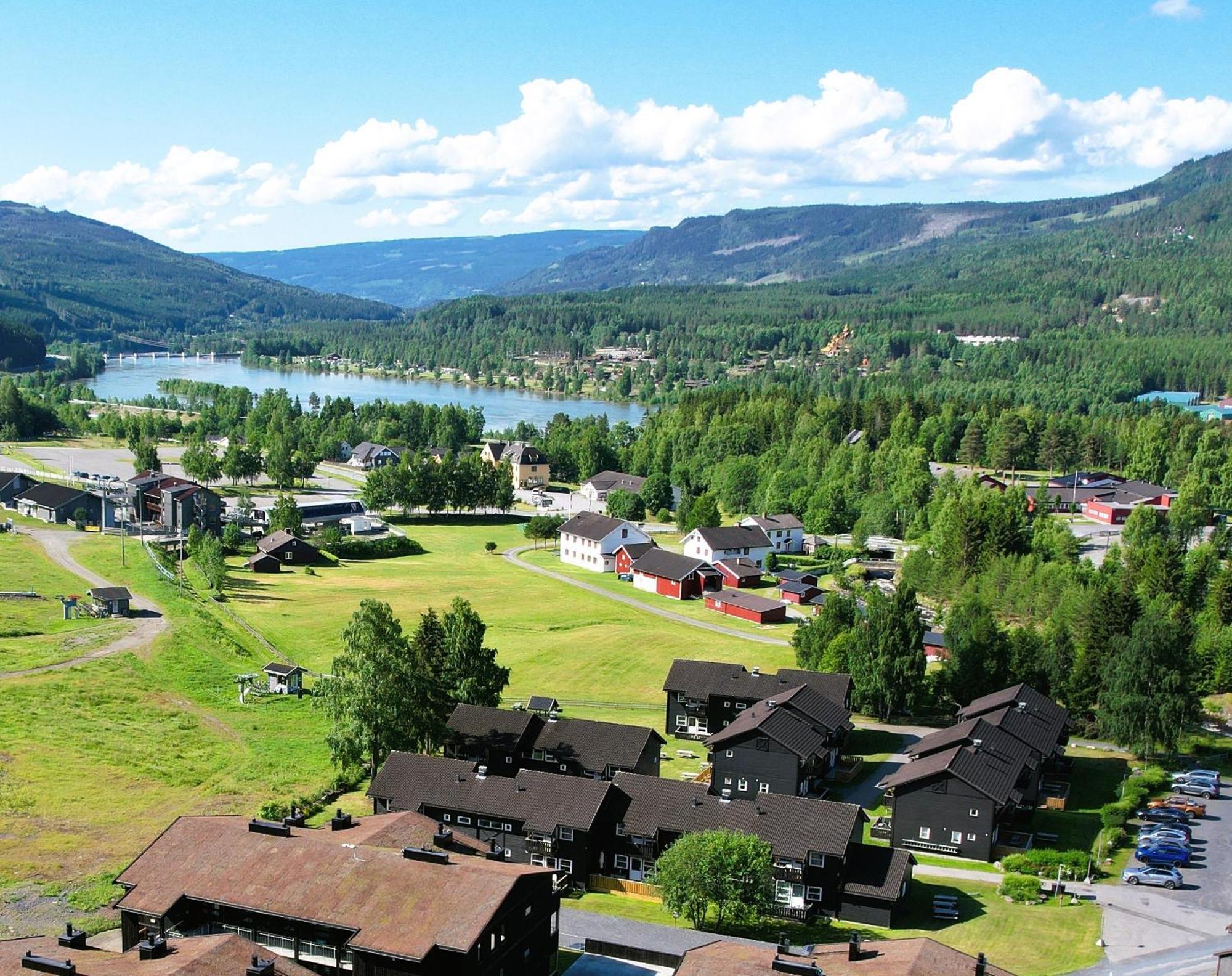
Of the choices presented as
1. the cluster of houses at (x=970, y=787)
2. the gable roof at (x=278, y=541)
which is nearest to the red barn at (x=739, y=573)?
the gable roof at (x=278, y=541)

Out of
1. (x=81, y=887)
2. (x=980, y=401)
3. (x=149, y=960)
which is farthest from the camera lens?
(x=980, y=401)

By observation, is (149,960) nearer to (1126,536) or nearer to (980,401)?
(1126,536)

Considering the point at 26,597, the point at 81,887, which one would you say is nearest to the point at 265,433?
the point at 26,597

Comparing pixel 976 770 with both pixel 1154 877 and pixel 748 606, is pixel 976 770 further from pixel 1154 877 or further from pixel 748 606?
pixel 748 606

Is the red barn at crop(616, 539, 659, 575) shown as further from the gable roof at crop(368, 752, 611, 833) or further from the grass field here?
the grass field

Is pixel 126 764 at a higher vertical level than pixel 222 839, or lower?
lower
